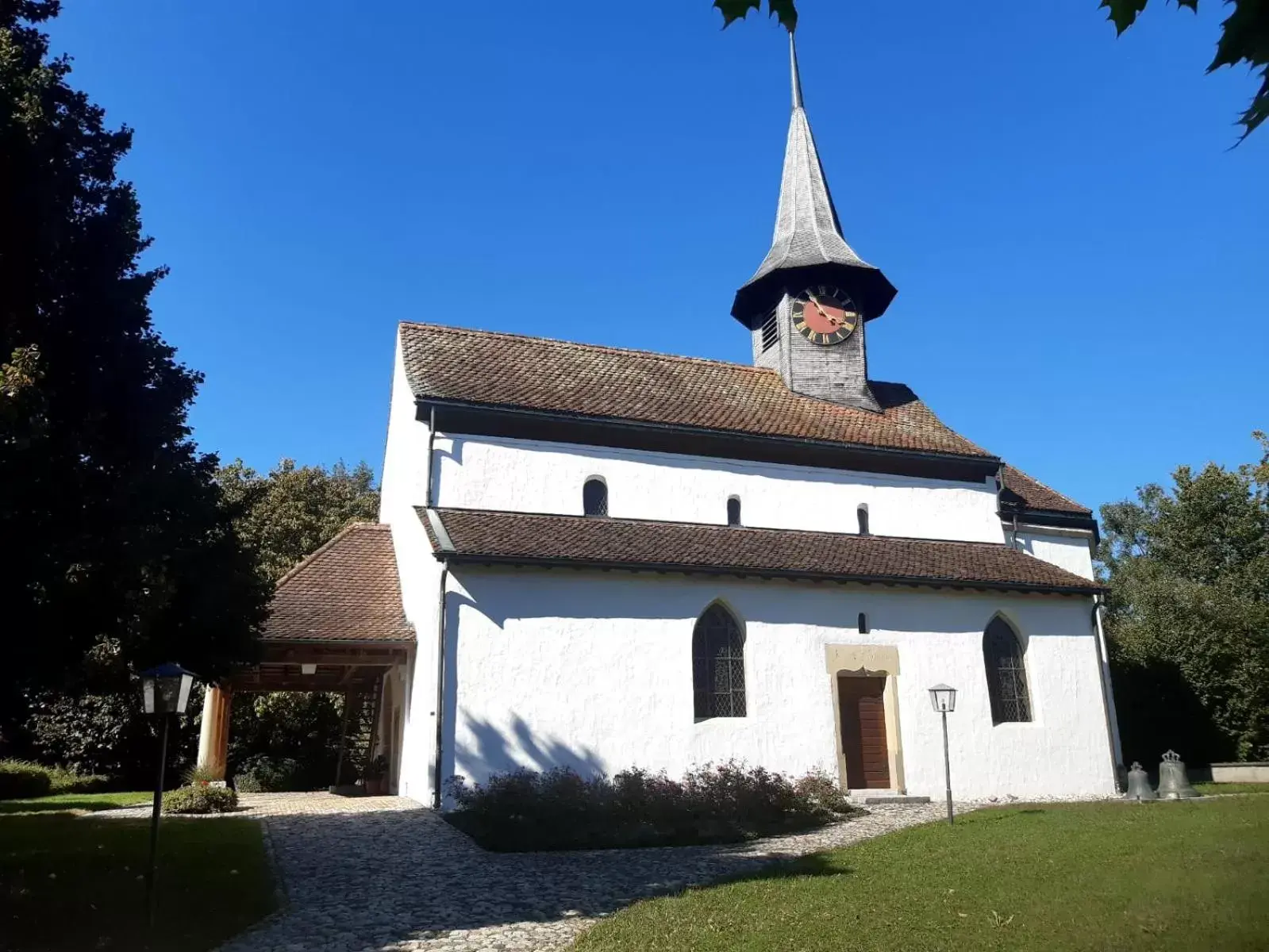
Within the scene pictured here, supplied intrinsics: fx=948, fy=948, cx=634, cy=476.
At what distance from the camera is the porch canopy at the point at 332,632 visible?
677 inches

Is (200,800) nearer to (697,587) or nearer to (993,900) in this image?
(697,587)

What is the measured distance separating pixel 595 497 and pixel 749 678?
511cm

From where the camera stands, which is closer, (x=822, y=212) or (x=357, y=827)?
(x=357, y=827)

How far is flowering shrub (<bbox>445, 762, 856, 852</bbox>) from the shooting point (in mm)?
13289

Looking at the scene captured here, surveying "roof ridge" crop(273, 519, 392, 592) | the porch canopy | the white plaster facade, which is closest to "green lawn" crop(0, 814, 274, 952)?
the porch canopy

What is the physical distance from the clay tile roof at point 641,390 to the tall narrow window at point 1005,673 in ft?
15.6

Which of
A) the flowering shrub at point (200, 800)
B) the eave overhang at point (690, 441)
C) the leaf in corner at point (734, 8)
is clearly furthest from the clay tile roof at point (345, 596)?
the leaf in corner at point (734, 8)

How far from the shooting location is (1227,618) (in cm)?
2750

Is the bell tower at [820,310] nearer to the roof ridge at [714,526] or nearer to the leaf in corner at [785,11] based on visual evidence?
the roof ridge at [714,526]

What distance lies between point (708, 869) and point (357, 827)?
5.88 metres

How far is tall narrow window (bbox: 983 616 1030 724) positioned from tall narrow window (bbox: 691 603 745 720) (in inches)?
212

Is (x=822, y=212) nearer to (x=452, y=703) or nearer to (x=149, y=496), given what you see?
(x=452, y=703)

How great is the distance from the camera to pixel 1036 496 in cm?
2525

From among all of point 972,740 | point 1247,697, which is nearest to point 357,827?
point 972,740
